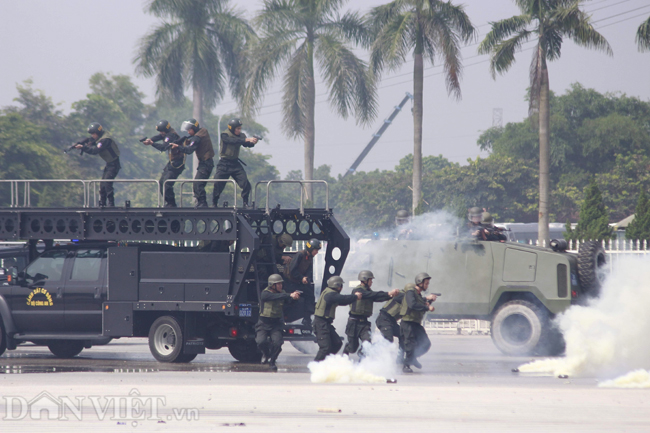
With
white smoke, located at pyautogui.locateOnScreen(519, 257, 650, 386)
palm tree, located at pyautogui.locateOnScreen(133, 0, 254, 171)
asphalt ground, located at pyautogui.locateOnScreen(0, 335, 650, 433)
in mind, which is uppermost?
palm tree, located at pyautogui.locateOnScreen(133, 0, 254, 171)

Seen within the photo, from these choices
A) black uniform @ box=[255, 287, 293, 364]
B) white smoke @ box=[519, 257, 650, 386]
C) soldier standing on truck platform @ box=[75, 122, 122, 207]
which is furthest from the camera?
soldier standing on truck platform @ box=[75, 122, 122, 207]

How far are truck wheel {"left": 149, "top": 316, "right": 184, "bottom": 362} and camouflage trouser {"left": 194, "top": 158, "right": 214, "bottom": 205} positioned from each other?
2.06 meters

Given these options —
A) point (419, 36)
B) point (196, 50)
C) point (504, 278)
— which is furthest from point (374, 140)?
point (504, 278)

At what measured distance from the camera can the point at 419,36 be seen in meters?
31.1

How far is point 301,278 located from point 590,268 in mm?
5182

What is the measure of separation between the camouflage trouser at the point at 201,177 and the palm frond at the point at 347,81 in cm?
2099

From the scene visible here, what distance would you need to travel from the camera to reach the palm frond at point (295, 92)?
36.8 metres

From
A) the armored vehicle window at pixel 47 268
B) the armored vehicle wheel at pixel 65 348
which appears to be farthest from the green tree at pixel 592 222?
the armored vehicle window at pixel 47 268

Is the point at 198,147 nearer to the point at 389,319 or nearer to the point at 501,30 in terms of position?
the point at 389,319

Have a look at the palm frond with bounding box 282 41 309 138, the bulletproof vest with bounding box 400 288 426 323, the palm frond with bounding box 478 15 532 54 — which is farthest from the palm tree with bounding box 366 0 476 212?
the bulletproof vest with bounding box 400 288 426 323

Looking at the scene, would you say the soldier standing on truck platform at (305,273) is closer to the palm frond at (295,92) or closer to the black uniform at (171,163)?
the black uniform at (171,163)

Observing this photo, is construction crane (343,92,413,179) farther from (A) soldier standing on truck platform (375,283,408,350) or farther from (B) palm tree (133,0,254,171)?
(A) soldier standing on truck platform (375,283,408,350)

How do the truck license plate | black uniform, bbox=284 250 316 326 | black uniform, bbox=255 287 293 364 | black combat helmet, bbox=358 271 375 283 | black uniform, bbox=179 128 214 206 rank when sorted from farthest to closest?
black uniform, bbox=179 128 214 206 → black uniform, bbox=284 250 316 326 → the truck license plate → black combat helmet, bbox=358 271 375 283 → black uniform, bbox=255 287 293 364

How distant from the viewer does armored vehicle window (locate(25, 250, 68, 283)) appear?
14.0 meters
